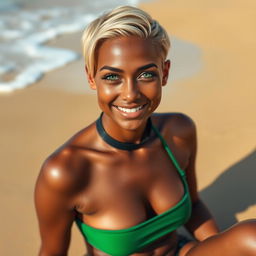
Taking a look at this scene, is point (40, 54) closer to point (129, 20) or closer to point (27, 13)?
point (27, 13)

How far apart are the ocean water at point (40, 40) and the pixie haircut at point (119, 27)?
344cm

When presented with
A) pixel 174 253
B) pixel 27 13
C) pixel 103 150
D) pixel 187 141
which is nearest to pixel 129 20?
pixel 103 150

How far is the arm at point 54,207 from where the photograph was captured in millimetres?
1644

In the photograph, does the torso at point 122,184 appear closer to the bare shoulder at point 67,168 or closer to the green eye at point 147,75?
the bare shoulder at point 67,168

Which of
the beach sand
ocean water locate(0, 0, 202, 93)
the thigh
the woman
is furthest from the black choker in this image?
ocean water locate(0, 0, 202, 93)

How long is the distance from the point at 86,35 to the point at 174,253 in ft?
3.50

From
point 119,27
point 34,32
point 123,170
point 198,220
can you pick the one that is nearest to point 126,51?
point 119,27

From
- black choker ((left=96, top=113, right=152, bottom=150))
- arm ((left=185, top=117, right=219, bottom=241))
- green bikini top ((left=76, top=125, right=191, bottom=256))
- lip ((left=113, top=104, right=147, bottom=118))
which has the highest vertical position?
lip ((left=113, top=104, right=147, bottom=118))

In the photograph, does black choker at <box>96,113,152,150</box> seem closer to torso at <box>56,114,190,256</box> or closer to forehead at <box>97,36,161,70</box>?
torso at <box>56,114,190,256</box>

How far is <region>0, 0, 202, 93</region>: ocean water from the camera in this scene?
5.25 m

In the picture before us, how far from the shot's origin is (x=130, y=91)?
4.97 feet

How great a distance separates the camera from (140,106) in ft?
5.10

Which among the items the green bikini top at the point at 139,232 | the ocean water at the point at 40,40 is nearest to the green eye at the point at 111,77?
the green bikini top at the point at 139,232

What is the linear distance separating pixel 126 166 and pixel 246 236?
0.55 meters
